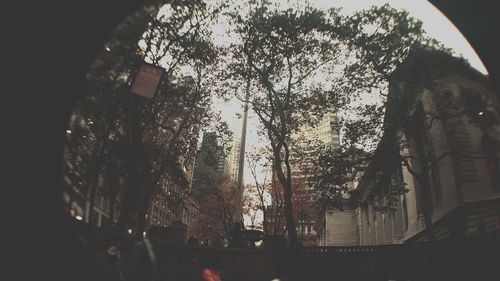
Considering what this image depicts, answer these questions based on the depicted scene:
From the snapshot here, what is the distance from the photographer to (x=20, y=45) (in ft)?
9.77

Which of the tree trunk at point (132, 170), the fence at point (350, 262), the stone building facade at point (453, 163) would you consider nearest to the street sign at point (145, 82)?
the fence at point (350, 262)

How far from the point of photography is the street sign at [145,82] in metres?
5.21

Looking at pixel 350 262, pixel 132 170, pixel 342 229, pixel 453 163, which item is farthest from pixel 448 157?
pixel 342 229

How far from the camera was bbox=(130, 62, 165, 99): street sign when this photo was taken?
5.21 metres

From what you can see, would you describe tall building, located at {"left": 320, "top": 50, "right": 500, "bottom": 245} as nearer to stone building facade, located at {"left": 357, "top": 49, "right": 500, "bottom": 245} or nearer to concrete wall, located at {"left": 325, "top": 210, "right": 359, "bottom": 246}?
stone building facade, located at {"left": 357, "top": 49, "right": 500, "bottom": 245}

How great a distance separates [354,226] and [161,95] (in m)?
62.3

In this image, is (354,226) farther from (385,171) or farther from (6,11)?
(6,11)

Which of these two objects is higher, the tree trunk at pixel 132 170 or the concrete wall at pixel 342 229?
the concrete wall at pixel 342 229

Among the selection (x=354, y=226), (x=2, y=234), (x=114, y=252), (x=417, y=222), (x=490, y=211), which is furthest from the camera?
(x=354, y=226)

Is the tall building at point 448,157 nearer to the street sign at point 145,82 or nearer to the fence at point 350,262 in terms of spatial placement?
the fence at point 350,262

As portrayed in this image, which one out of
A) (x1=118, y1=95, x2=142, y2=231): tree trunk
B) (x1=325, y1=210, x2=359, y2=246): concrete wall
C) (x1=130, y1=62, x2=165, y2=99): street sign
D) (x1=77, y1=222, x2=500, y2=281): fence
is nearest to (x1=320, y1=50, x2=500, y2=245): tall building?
(x1=77, y1=222, x2=500, y2=281): fence

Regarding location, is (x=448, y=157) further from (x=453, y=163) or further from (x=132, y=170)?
(x=132, y=170)

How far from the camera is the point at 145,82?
5.26m

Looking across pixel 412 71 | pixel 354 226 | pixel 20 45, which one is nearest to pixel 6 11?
pixel 20 45
